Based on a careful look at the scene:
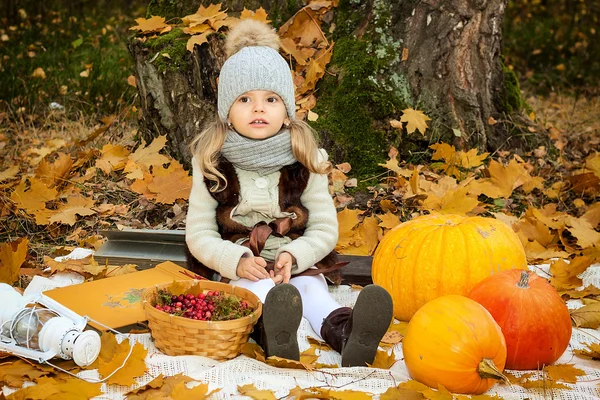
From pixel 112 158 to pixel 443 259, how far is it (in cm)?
220

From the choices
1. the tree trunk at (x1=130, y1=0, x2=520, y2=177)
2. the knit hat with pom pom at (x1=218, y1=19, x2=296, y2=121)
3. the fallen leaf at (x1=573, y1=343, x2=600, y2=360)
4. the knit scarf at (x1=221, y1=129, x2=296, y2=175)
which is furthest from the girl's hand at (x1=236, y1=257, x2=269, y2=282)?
the tree trunk at (x1=130, y1=0, x2=520, y2=177)

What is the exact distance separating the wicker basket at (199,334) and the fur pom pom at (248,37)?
1.06 m

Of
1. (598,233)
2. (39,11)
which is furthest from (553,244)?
(39,11)

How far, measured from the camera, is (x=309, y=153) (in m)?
2.85

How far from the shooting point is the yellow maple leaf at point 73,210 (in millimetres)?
3625

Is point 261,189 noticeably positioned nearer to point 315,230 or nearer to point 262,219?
point 262,219

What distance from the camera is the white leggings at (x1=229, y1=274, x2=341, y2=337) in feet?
8.81

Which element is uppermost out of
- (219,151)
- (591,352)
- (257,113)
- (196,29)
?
(196,29)

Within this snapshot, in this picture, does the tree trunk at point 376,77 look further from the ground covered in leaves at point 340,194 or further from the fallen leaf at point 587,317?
the fallen leaf at point 587,317

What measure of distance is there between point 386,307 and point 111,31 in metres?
6.10

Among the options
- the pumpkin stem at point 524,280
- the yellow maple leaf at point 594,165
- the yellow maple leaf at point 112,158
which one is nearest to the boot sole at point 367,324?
the pumpkin stem at point 524,280

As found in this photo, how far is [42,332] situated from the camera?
88.0 inches

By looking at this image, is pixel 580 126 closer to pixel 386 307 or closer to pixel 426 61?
pixel 426 61

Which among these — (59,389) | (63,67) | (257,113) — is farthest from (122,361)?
(63,67)
